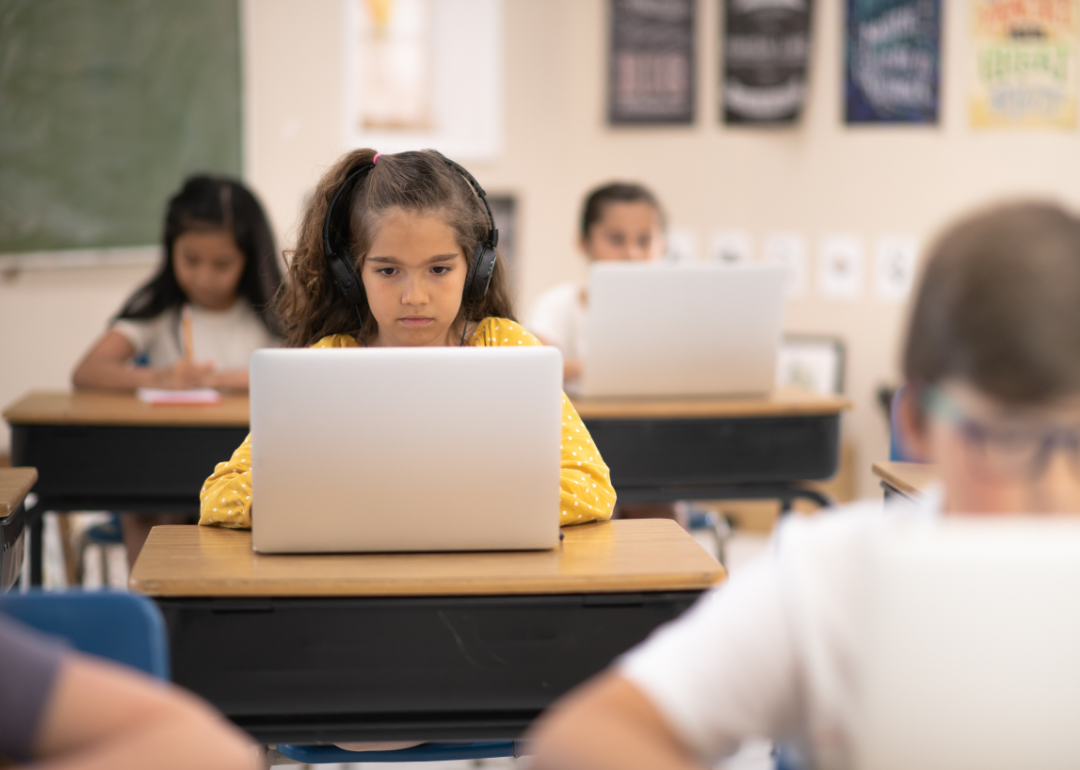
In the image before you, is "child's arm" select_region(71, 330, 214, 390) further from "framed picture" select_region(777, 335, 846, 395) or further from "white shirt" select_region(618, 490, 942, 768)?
"framed picture" select_region(777, 335, 846, 395)

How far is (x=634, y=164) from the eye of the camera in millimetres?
4172

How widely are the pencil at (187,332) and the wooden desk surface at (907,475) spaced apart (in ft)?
5.33

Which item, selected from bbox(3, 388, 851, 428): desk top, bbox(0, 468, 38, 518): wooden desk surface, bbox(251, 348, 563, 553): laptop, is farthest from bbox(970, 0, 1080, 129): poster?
bbox(0, 468, 38, 518): wooden desk surface

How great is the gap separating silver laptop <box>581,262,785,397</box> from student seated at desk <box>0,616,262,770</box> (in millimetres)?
1711

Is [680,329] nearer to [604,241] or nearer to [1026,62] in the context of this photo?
[604,241]

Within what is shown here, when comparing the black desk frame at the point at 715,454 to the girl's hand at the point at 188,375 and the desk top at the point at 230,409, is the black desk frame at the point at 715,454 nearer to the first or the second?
the desk top at the point at 230,409

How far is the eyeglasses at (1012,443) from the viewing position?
2.12 ft

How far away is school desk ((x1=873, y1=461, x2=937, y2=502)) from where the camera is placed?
1.59 meters

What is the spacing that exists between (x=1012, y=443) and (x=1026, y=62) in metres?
3.67

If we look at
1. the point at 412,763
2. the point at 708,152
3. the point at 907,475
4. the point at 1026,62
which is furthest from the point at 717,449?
the point at 1026,62

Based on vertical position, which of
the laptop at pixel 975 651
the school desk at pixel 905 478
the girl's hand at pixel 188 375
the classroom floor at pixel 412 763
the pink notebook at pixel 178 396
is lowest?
the classroom floor at pixel 412 763

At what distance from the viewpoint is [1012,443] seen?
651 mm

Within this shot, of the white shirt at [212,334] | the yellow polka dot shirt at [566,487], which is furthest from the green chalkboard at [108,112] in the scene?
the yellow polka dot shirt at [566,487]

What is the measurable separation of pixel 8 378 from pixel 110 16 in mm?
1145
